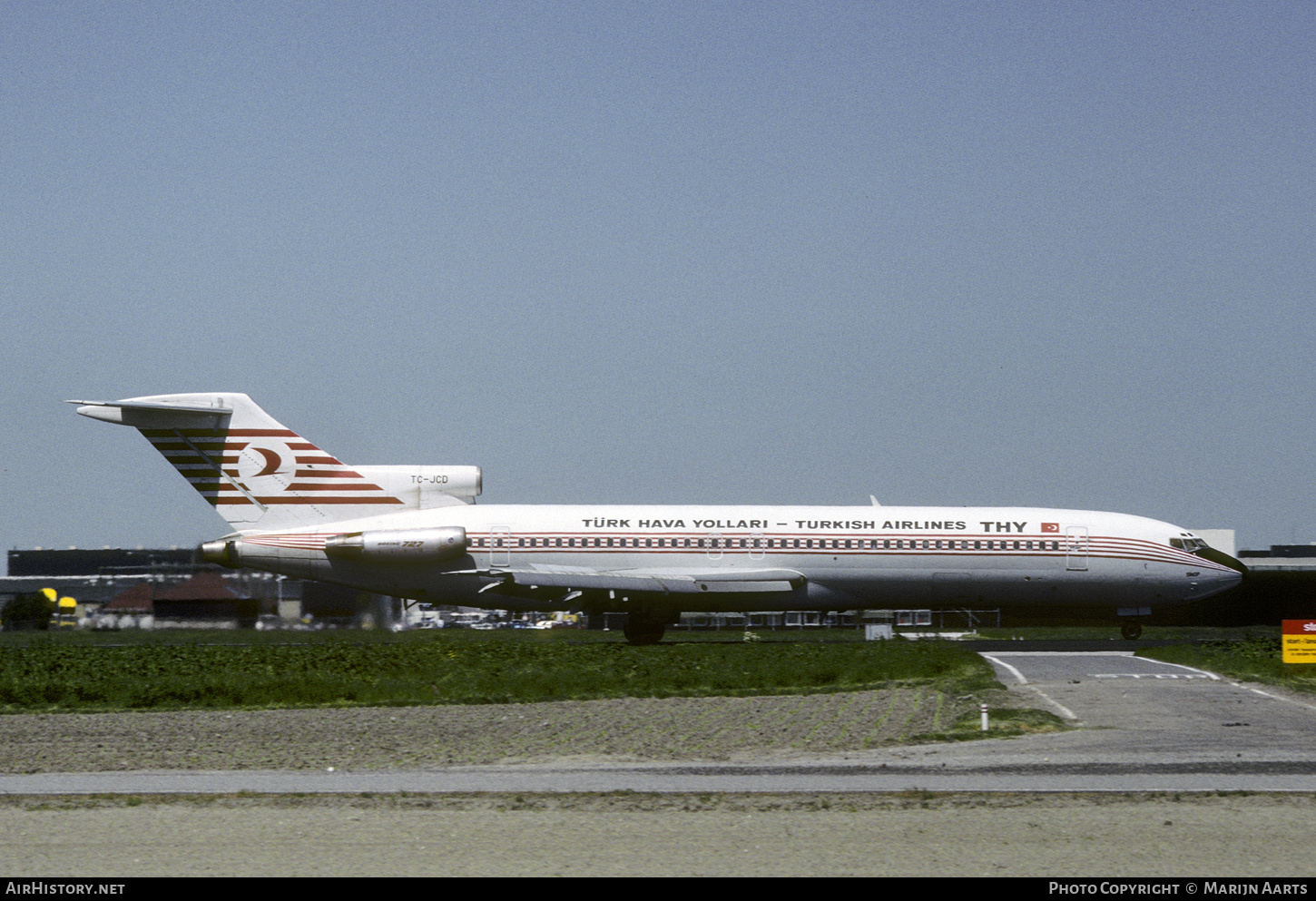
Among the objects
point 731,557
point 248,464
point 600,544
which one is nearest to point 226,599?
point 248,464

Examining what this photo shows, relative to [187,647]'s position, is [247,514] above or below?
above

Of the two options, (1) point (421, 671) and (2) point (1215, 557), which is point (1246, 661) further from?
(1) point (421, 671)

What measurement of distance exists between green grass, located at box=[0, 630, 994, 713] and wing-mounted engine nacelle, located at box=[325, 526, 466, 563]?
8.17 feet

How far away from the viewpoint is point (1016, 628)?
214 feet

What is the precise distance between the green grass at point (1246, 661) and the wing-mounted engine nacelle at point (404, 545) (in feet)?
66.3

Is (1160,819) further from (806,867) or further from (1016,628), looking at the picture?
(1016,628)

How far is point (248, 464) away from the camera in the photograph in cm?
4569

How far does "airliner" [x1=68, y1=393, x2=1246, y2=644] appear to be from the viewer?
44406 millimetres

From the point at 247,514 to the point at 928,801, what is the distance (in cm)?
3581

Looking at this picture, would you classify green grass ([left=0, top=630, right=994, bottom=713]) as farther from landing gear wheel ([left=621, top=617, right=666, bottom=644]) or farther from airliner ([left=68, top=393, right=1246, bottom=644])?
airliner ([left=68, top=393, right=1246, bottom=644])

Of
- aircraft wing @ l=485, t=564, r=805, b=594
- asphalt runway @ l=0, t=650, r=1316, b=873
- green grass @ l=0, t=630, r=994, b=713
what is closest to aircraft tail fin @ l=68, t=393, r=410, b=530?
green grass @ l=0, t=630, r=994, b=713

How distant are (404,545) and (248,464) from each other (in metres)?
6.05
